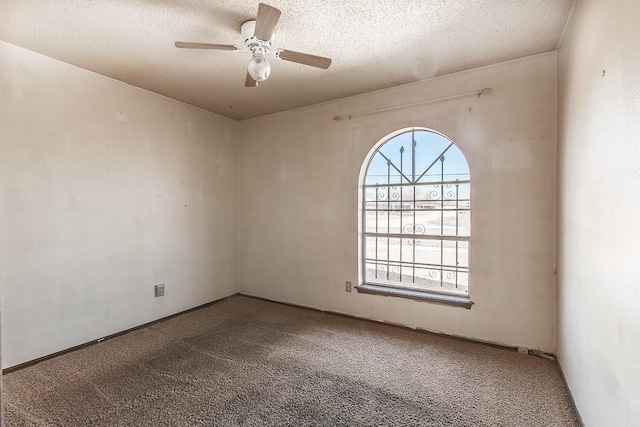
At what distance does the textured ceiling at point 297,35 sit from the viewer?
2223 mm

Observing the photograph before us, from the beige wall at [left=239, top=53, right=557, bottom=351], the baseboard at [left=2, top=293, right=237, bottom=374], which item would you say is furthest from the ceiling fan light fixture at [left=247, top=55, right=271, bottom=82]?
the baseboard at [left=2, top=293, right=237, bottom=374]

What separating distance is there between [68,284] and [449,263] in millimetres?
3564

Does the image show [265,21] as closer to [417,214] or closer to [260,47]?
[260,47]

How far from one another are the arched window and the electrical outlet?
2.21 metres

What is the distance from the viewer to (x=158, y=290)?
145 inches

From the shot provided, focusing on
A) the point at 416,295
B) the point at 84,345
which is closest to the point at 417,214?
the point at 416,295

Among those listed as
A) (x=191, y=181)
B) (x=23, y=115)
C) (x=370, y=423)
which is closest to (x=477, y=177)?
(x=370, y=423)

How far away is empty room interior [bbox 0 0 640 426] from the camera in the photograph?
6.80ft

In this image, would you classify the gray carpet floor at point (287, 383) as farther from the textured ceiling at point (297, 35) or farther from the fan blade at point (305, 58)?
the textured ceiling at point (297, 35)

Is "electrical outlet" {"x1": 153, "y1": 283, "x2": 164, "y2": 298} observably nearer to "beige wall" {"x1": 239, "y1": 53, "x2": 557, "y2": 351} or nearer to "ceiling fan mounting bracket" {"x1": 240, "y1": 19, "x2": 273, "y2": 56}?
"beige wall" {"x1": 239, "y1": 53, "x2": 557, "y2": 351}

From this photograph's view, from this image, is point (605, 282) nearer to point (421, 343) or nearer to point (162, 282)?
point (421, 343)

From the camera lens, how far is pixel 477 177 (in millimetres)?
3105

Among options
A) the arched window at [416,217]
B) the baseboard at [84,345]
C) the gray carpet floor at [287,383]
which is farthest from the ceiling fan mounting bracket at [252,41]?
the baseboard at [84,345]

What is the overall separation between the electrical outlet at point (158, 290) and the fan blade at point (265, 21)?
282cm
